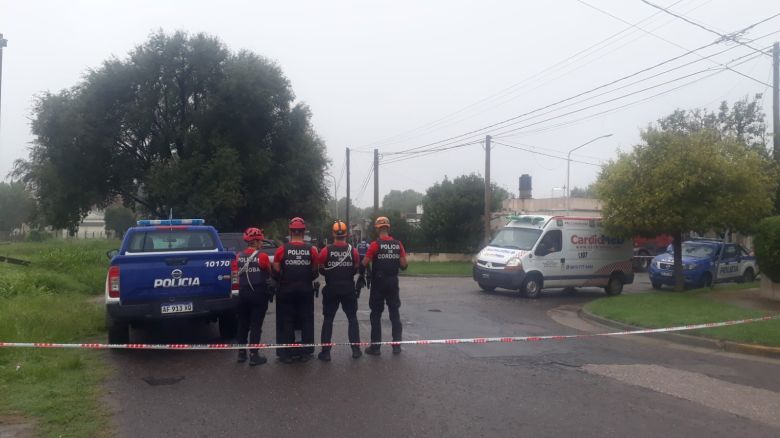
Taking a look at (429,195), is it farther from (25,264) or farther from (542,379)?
(542,379)

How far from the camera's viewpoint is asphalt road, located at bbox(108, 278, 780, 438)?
608 cm

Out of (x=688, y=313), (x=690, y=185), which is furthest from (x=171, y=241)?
(x=690, y=185)

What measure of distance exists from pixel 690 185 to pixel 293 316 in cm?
1124

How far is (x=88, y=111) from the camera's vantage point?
32.9 m

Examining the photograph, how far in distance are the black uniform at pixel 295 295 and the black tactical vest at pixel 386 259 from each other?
85 centimetres

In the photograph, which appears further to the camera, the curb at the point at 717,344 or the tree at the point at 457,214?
the tree at the point at 457,214

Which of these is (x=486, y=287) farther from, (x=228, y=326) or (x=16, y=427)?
(x=16, y=427)

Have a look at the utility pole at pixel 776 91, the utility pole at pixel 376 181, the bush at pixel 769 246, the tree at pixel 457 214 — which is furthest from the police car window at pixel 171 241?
the tree at pixel 457 214

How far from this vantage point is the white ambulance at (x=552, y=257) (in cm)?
1870

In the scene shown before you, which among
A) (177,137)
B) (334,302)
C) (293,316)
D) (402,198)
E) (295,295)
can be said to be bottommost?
(293,316)

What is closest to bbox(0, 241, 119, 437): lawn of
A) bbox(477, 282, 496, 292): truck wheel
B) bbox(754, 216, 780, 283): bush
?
bbox(477, 282, 496, 292): truck wheel

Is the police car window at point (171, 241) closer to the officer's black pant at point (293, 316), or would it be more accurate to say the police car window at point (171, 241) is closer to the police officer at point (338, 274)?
the officer's black pant at point (293, 316)

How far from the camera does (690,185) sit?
16.0 meters

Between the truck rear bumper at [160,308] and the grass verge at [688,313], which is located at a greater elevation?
the truck rear bumper at [160,308]
